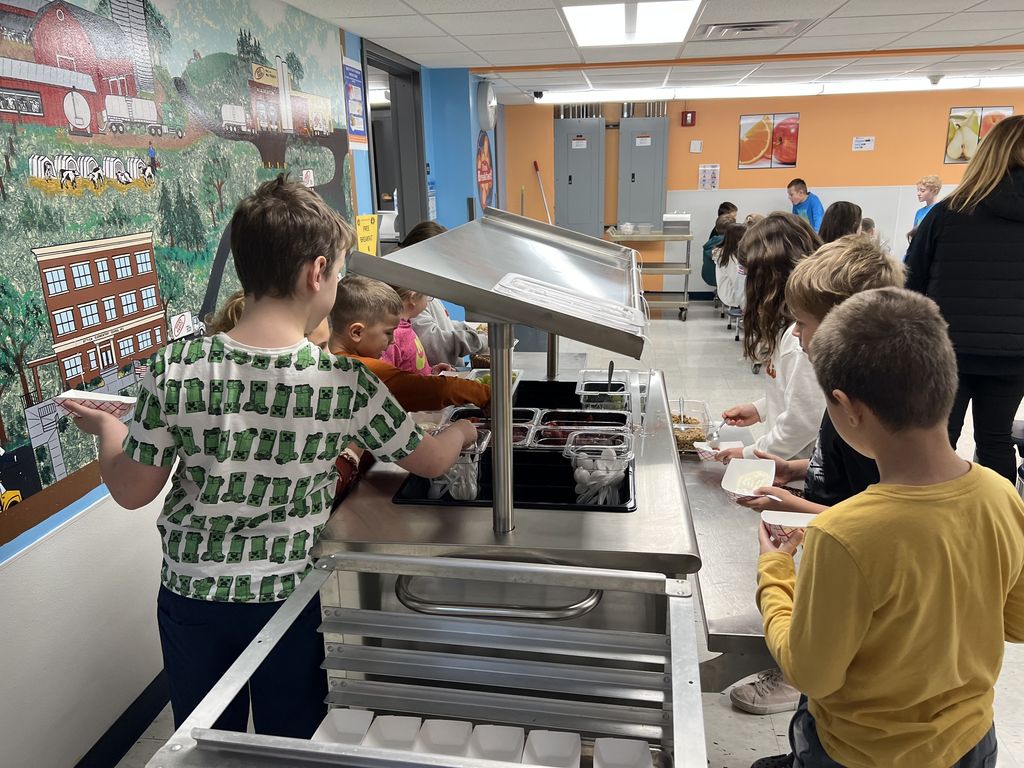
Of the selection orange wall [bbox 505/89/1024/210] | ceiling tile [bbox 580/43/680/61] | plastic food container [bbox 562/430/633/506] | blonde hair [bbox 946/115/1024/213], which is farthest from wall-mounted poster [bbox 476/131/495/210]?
plastic food container [bbox 562/430/633/506]

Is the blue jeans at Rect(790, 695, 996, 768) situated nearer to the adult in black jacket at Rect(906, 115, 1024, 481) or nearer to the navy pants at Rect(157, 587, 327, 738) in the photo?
the navy pants at Rect(157, 587, 327, 738)

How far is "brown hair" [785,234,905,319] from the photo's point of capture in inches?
59.1

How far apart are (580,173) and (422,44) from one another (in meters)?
4.76

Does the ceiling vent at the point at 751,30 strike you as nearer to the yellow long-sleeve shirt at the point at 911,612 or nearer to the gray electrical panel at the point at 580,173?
the yellow long-sleeve shirt at the point at 911,612

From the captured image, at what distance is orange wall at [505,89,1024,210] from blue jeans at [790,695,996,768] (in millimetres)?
8345

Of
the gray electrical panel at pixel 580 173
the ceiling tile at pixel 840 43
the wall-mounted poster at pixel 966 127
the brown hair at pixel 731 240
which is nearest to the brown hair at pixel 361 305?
the ceiling tile at pixel 840 43

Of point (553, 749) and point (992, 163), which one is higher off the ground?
point (992, 163)

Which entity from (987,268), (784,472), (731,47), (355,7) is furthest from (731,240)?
(784,472)

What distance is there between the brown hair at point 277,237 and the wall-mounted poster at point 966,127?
30.6 ft

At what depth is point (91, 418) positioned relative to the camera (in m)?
1.21

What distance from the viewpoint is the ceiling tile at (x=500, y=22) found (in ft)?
11.7

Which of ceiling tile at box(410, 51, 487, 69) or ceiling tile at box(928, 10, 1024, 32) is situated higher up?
ceiling tile at box(410, 51, 487, 69)

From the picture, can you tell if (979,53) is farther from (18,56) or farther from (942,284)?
(18,56)

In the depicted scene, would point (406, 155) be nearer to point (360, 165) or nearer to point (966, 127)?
point (360, 165)
